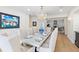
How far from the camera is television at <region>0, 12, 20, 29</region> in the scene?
5.08 metres

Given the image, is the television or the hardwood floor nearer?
the hardwood floor

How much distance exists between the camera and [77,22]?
5.52 m

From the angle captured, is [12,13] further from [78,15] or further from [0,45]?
[0,45]

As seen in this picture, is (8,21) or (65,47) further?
(8,21)

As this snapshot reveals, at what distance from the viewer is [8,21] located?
568cm

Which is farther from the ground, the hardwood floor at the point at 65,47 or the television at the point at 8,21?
the television at the point at 8,21

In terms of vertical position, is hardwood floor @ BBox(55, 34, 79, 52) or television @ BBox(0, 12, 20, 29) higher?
television @ BBox(0, 12, 20, 29)

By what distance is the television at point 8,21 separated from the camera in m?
5.08

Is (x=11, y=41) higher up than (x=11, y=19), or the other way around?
(x=11, y=19)

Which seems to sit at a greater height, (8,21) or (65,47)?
(8,21)
